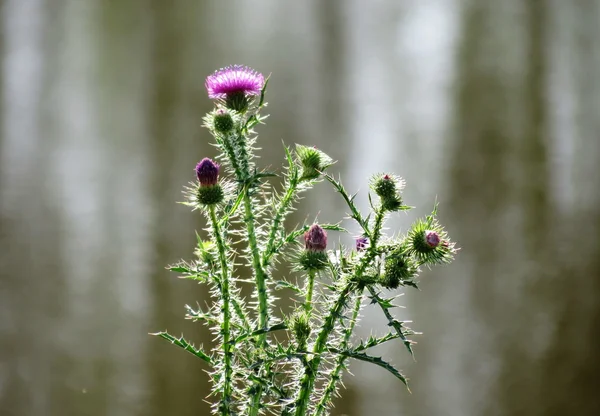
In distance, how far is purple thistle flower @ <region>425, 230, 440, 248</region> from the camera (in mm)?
640

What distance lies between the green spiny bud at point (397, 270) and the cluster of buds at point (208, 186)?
0.20 m

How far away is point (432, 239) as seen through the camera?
64 cm

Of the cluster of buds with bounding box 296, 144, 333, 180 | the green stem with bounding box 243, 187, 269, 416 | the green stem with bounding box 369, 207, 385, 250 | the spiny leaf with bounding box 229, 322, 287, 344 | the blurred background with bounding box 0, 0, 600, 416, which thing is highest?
the blurred background with bounding box 0, 0, 600, 416

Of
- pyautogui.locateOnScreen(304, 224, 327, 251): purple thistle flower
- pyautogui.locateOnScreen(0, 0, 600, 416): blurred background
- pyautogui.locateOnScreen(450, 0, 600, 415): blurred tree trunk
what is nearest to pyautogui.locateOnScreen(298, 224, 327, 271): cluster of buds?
pyautogui.locateOnScreen(304, 224, 327, 251): purple thistle flower

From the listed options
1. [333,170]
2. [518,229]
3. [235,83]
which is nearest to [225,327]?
[235,83]

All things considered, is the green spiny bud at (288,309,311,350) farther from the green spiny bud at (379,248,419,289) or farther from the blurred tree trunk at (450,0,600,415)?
the blurred tree trunk at (450,0,600,415)

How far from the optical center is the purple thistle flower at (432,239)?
2.10ft

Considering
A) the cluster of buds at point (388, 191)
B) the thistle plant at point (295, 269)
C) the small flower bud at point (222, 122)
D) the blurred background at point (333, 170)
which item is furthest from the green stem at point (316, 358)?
the blurred background at point (333, 170)

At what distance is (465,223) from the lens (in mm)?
1822

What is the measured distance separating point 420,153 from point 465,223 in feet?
0.83

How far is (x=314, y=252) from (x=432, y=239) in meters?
0.14

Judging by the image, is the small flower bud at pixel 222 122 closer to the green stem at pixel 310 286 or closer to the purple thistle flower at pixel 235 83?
the purple thistle flower at pixel 235 83

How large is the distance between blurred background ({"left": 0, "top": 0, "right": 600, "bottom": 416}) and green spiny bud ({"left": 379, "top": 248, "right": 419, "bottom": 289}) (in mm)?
1119

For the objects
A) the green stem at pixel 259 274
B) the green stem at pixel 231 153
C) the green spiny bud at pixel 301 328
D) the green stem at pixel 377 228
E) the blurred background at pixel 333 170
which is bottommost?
the green spiny bud at pixel 301 328
